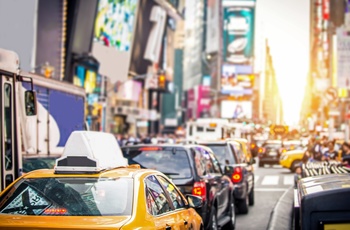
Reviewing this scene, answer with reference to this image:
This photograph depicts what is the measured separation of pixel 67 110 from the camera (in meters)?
20.2

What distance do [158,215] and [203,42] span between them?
188 metres

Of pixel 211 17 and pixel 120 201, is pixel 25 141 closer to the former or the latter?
pixel 120 201

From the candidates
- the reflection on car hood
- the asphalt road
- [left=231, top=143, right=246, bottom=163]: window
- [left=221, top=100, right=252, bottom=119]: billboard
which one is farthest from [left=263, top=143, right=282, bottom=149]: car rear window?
[left=221, top=100, right=252, bottom=119]: billboard

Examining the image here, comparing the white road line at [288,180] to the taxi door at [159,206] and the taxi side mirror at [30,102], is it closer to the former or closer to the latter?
the taxi side mirror at [30,102]

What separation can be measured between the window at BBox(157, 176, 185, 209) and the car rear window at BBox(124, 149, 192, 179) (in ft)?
11.7

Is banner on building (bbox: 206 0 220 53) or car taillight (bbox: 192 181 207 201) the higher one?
banner on building (bbox: 206 0 220 53)

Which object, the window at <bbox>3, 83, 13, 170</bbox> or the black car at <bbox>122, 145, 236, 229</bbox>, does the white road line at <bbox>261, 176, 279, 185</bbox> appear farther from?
the window at <bbox>3, 83, 13, 170</bbox>

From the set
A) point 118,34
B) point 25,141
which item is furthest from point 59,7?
point 25,141

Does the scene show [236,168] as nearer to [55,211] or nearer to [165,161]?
[165,161]

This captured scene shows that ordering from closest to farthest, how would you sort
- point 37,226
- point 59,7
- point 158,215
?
point 37,226 → point 158,215 → point 59,7

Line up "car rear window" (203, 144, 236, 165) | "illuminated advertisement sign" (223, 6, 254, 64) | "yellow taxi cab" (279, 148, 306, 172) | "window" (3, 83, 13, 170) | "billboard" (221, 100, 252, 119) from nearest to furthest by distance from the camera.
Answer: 1. "window" (3, 83, 13, 170)
2. "car rear window" (203, 144, 236, 165)
3. "yellow taxi cab" (279, 148, 306, 172)
4. "billboard" (221, 100, 252, 119)
5. "illuminated advertisement sign" (223, 6, 254, 64)

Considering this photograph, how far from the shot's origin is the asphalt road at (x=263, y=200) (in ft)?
57.6

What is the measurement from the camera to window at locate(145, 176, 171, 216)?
26.0 feet

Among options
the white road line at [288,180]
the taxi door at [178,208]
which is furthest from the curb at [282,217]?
the white road line at [288,180]
